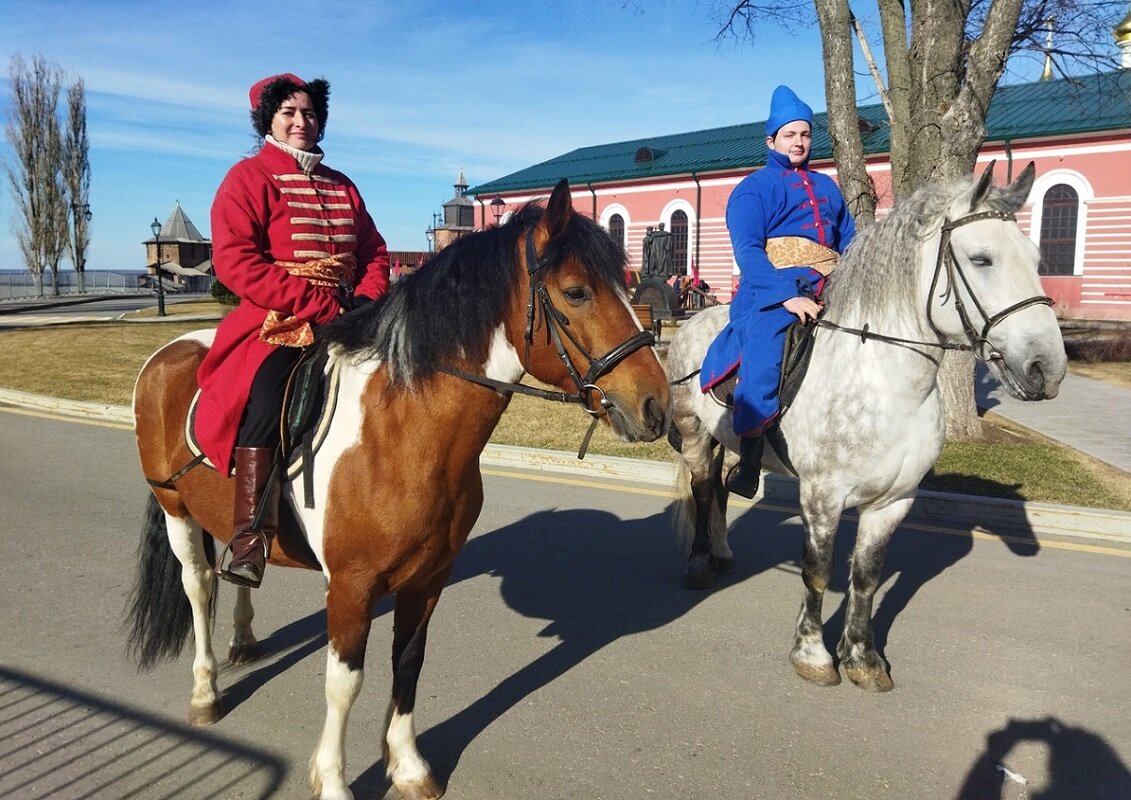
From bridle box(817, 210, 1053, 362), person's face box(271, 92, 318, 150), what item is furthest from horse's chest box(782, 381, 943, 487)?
person's face box(271, 92, 318, 150)

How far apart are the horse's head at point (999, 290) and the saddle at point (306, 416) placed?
2.71 m

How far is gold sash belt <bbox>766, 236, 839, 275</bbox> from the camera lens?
446 cm

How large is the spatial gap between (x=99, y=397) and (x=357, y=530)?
10.9 metres

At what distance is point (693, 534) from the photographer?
549 centimetres

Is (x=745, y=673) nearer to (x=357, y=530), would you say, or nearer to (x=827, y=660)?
(x=827, y=660)

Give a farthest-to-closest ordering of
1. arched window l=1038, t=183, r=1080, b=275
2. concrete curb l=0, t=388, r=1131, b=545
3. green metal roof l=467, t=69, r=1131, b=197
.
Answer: arched window l=1038, t=183, r=1080, b=275
green metal roof l=467, t=69, r=1131, b=197
concrete curb l=0, t=388, r=1131, b=545

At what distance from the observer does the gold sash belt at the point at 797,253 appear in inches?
176

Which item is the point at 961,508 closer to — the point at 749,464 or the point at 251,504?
the point at 749,464

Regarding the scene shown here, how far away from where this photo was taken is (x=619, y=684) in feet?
13.0

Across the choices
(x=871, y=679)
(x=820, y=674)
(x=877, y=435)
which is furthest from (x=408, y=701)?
(x=877, y=435)

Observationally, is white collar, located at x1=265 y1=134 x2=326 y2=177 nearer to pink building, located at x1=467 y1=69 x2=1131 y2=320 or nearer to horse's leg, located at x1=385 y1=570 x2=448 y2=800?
horse's leg, located at x1=385 y1=570 x2=448 y2=800

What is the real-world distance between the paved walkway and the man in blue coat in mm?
4180

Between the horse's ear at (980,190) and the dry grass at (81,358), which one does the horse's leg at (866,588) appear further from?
the dry grass at (81,358)

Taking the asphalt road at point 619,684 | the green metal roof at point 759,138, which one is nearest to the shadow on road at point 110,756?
the asphalt road at point 619,684
